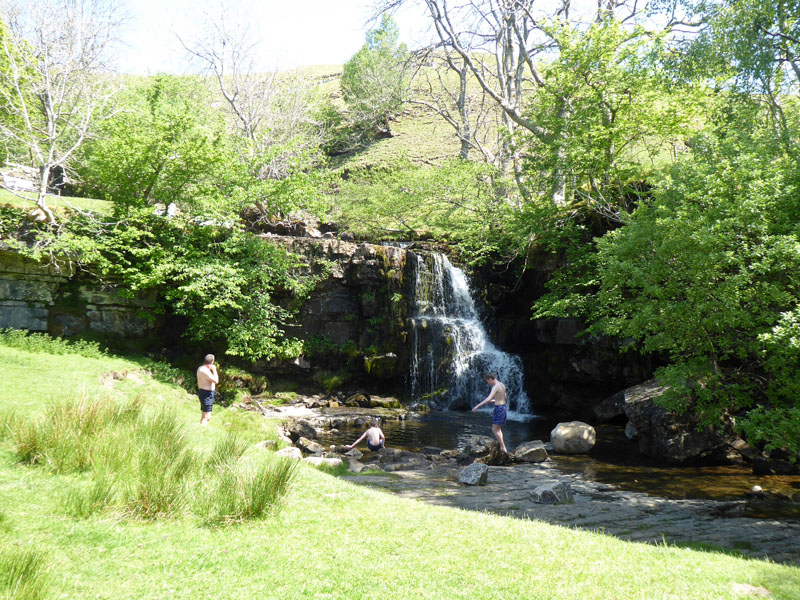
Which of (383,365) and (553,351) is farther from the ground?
(553,351)

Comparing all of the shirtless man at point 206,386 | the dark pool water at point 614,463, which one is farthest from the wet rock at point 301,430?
the shirtless man at point 206,386

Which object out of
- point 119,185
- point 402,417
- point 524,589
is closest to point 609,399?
point 402,417

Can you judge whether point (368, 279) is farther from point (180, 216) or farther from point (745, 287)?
point (745, 287)

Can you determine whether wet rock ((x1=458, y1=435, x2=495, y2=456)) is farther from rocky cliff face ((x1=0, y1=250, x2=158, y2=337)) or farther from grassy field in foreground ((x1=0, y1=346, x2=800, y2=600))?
rocky cliff face ((x1=0, y1=250, x2=158, y2=337))

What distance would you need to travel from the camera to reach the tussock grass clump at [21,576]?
9.74 feet

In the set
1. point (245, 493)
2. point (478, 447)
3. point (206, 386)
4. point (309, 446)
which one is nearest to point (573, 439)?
point (478, 447)

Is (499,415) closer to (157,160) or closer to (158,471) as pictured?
(158,471)

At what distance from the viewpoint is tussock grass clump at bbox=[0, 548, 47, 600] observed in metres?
2.97

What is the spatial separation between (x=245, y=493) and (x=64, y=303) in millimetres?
16599

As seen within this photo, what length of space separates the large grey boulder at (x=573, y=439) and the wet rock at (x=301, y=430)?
7.30m

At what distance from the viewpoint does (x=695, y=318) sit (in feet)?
28.5

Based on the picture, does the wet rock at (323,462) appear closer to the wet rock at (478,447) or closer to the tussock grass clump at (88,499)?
the wet rock at (478,447)

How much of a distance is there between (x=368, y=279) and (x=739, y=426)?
56.4ft

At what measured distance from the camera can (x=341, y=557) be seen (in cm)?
464
